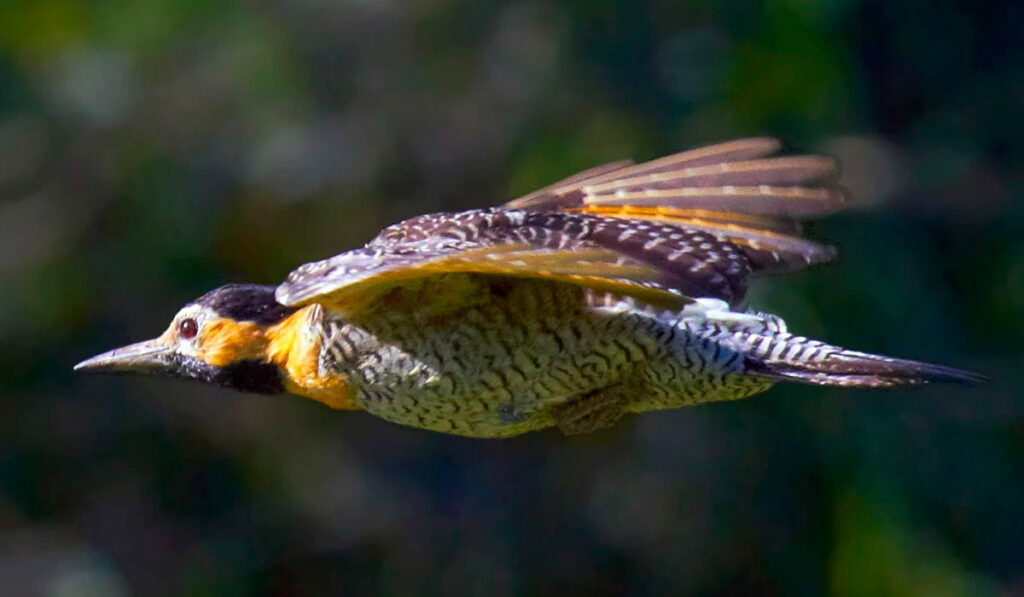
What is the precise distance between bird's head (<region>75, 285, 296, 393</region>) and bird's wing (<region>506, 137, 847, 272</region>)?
3.13ft

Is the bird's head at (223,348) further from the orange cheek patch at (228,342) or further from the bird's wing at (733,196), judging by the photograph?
the bird's wing at (733,196)

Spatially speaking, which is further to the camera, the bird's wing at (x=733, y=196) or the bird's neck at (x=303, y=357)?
the bird's wing at (x=733, y=196)

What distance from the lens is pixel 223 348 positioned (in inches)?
156

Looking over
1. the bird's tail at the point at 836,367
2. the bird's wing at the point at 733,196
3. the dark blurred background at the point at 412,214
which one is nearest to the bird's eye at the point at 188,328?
the bird's wing at the point at 733,196

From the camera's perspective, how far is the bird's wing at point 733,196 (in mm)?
4344

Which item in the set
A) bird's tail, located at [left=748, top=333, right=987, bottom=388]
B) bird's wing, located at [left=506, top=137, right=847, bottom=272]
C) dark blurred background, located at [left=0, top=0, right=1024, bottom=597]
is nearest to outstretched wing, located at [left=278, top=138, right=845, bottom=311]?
bird's wing, located at [left=506, top=137, right=847, bottom=272]

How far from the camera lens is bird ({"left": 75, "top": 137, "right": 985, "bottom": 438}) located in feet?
11.9

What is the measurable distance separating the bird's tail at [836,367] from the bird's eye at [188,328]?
134 cm

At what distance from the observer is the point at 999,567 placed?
8266 mm

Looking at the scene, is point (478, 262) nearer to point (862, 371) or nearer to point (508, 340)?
point (508, 340)

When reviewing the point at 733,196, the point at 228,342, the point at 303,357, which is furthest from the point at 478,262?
the point at 733,196

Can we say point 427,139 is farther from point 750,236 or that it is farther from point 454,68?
point 750,236

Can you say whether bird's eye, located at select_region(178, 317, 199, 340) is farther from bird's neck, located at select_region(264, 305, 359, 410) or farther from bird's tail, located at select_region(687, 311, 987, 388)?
bird's tail, located at select_region(687, 311, 987, 388)

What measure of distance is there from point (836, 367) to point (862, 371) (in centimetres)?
10
